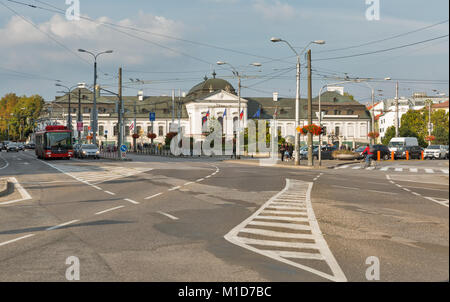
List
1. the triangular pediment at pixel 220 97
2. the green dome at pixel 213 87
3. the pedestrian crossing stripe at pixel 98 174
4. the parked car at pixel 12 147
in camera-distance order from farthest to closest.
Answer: the green dome at pixel 213 87 < the triangular pediment at pixel 220 97 < the parked car at pixel 12 147 < the pedestrian crossing stripe at pixel 98 174

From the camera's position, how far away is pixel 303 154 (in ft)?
191

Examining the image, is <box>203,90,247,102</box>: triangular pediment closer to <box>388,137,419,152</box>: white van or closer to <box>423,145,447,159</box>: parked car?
<box>388,137,419,152</box>: white van

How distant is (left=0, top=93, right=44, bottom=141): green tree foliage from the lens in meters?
141

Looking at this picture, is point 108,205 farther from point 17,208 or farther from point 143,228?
point 143,228

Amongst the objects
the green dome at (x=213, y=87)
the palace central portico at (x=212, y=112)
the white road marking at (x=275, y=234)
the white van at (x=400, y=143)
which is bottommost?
the white road marking at (x=275, y=234)

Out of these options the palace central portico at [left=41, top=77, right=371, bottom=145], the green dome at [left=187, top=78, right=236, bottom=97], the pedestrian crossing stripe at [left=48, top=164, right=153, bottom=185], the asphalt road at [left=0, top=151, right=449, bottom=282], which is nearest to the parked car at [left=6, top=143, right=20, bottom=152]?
the palace central portico at [left=41, top=77, right=371, bottom=145]

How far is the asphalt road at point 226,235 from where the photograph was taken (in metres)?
6.23

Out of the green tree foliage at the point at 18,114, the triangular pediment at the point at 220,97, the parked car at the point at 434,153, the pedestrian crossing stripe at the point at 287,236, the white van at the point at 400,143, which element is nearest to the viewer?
the pedestrian crossing stripe at the point at 287,236

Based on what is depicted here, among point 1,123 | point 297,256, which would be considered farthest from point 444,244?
point 1,123

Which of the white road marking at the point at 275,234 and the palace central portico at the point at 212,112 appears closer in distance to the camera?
the white road marking at the point at 275,234

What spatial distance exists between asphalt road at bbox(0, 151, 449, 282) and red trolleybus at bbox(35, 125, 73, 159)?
32708mm

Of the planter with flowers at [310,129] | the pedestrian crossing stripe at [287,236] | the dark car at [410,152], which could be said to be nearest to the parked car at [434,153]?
the dark car at [410,152]

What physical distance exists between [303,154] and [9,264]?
2073 inches

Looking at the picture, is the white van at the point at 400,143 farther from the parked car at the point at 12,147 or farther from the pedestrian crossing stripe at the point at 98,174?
the parked car at the point at 12,147
